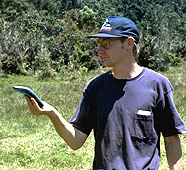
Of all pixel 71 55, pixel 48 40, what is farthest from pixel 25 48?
pixel 71 55

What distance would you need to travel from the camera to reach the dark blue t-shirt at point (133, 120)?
5.20 ft

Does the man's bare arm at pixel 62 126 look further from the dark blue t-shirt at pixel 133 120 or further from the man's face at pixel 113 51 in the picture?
the man's face at pixel 113 51

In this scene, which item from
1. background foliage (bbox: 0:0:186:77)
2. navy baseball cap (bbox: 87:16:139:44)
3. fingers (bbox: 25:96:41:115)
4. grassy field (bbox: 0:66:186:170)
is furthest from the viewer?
background foliage (bbox: 0:0:186:77)

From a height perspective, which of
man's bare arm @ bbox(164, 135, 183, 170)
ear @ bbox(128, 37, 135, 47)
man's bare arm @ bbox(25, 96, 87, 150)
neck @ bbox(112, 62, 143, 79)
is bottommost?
man's bare arm @ bbox(164, 135, 183, 170)

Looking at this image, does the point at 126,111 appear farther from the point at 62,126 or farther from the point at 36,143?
the point at 36,143

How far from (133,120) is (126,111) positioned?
0.06 meters

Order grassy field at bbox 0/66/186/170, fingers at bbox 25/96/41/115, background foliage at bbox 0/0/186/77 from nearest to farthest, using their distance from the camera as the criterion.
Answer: fingers at bbox 25/96/41/115 < grassy field at bbox 0/66/186/170 < background foliage at bbox 0/0/186/77

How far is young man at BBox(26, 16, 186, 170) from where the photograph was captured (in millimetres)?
1589

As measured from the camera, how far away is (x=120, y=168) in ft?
5.13

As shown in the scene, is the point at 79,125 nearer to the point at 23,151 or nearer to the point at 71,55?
the point at 23,151

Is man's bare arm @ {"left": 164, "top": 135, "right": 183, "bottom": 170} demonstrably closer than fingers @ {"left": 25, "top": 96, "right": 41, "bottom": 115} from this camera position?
No

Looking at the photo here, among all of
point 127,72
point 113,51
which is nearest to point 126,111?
point 127,72

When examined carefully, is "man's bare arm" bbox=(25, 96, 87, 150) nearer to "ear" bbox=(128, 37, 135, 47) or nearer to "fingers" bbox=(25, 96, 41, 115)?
"fingers" bbox=(25, 96, 41, 115)

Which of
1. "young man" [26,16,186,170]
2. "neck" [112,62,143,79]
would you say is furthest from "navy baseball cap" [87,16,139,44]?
"neck" [112,62,143,79]
